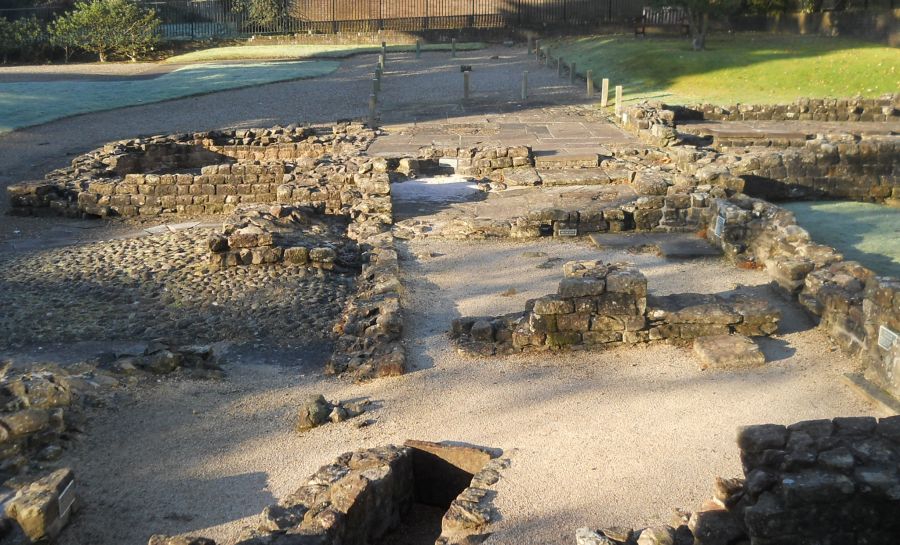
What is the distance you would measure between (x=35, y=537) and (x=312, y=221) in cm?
766

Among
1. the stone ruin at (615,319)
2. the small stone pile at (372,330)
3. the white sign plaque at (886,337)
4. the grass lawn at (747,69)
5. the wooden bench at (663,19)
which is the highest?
the wooden bench at (663,19)

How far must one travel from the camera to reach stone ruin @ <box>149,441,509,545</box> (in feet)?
15.8

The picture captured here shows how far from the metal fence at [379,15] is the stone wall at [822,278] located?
38726mm

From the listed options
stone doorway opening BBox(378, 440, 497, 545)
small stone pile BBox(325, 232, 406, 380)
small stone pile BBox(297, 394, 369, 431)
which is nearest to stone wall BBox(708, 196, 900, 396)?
stone doorway opening BBox(378, 440, 497, 545)

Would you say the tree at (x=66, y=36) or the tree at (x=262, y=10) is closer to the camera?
the tree at (x=66, y=36)

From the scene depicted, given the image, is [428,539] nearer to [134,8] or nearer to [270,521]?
[270,521]

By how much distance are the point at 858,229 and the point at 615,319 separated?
6.16 metres

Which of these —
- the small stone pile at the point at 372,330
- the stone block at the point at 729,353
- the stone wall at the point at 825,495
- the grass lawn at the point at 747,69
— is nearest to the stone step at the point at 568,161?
the small stone pile at the point at 372,330

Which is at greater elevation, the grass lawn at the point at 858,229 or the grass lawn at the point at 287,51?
the grass lawn at the point at 287,51

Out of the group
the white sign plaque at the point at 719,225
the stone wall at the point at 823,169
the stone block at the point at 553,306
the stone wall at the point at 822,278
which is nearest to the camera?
the stone wall at the point at 822,278

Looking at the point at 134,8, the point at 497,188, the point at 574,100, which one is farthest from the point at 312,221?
the point at 134,8

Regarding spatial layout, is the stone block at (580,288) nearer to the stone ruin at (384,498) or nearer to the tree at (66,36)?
the stone ruin at (384,498)

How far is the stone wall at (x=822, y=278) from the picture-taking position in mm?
6480

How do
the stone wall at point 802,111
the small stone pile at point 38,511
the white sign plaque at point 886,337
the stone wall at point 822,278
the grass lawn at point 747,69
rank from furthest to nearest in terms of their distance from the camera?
the grass lawn at point 747,69 → the stone wall at point 802,111 → the stone wall at point 822,278 → the white sign plaque at point 886,337 → the small stone pile at point 38,511
